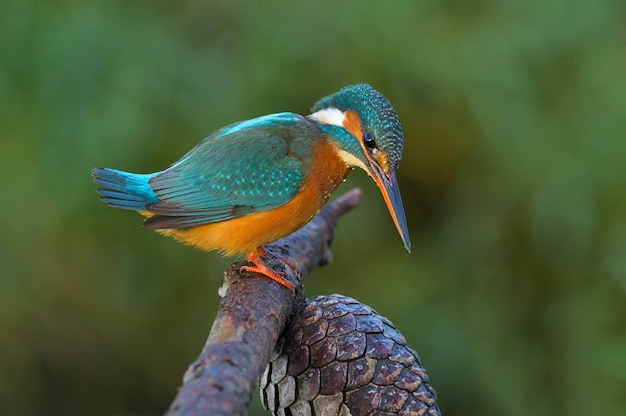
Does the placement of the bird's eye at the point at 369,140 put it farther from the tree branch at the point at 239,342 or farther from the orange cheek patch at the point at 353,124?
the tree branch at the point at 239,342

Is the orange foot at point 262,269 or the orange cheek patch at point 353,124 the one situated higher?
the orange cheek patch at point 353,124

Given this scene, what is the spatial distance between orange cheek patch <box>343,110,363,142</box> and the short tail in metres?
0.50

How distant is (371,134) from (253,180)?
320 mm

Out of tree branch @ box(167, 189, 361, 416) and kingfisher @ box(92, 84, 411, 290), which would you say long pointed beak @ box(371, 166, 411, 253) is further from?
tree branch @ box(167, 189, 361, 416)

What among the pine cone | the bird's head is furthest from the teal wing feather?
the pine cone

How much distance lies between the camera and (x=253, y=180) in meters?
2.00

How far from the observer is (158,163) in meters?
2.59

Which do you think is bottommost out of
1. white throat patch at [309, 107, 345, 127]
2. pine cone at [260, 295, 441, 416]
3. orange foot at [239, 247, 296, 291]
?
pine cone at [260, 295, 441, 416]

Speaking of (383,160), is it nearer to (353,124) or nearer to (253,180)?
(353,124)

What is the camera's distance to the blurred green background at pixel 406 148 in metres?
2.50

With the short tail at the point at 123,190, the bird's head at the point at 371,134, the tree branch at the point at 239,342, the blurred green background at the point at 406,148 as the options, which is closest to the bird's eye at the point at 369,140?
the bird's head at the point at 371,134

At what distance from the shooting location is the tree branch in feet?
3.09

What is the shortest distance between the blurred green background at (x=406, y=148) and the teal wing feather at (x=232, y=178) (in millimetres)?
530

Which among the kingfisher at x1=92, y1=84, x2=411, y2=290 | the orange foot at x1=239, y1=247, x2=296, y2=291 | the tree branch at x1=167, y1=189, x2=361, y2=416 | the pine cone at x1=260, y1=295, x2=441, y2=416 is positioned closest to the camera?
the tree branch at x1=167, y1=189, x2=361, y2=416
